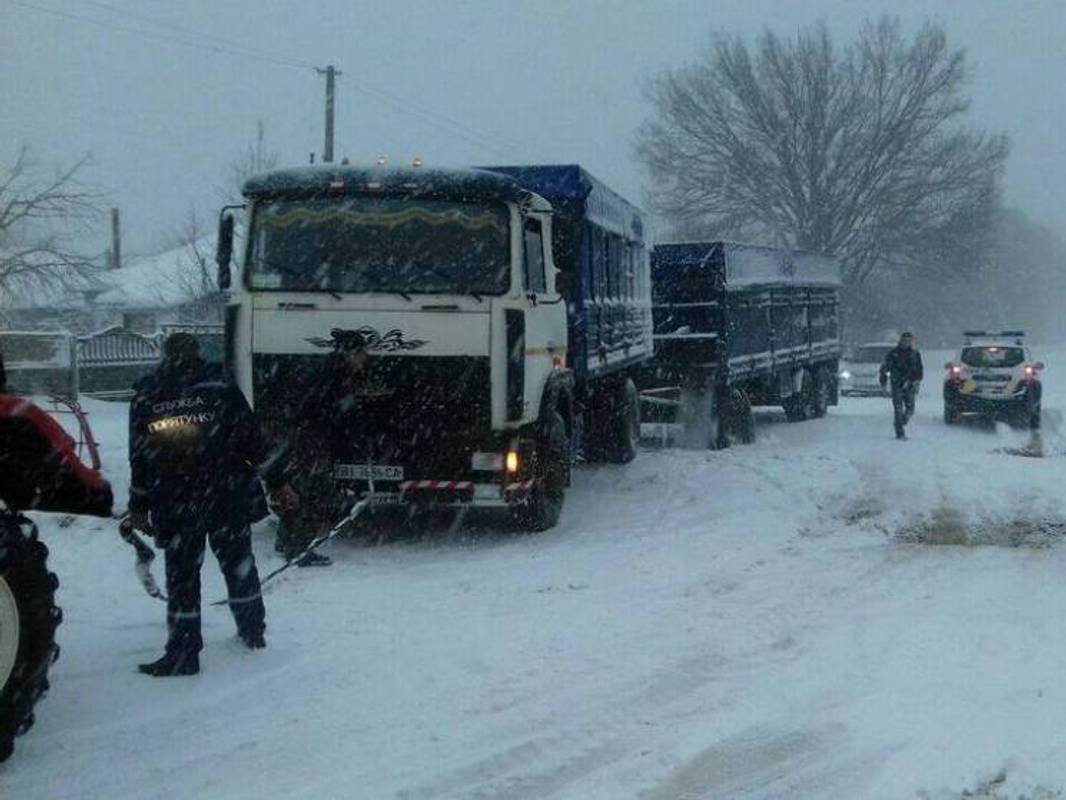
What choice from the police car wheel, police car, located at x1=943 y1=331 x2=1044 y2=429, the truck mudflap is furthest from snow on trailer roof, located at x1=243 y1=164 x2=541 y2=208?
the police car wheel

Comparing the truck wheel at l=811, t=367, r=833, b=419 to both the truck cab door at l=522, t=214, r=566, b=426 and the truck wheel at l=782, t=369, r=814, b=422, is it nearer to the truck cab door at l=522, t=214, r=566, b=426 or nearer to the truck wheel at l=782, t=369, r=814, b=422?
the truck wheel at l=782, t=369, r=814, b=422

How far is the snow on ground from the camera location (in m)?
5.38

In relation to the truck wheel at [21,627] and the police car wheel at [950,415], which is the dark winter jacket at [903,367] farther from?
the truck wheel at [21,627]

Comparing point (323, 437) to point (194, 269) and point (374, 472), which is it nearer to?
point (374, 472)

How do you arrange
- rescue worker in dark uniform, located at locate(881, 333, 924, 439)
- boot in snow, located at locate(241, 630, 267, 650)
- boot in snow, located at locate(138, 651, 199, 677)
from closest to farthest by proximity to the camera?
boot in snow, located at locate(138, 651, 199, 677), boot in snow, located at locate(241, 630, 267, 650), rescue worker in dark uniform, located at locate(881, 333, 924, 439)

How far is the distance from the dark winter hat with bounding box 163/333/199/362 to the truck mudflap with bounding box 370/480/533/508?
13.0ft

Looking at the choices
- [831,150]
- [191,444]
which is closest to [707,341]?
[191,444]

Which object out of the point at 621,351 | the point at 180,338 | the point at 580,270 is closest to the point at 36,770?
the point at 180,338

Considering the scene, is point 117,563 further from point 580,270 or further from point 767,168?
point 767,168

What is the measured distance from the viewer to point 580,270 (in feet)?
42.9

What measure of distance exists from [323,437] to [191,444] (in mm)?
3911

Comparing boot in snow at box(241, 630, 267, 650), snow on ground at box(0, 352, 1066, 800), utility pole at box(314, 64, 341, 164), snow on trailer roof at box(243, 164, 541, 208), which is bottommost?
snow on ground at box(0, 352, 1066, 800)

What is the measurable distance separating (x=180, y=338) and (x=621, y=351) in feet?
30.1

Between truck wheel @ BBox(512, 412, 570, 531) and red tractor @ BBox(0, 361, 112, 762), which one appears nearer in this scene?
red tractor @ BBox(0, 361, 112, 762)
